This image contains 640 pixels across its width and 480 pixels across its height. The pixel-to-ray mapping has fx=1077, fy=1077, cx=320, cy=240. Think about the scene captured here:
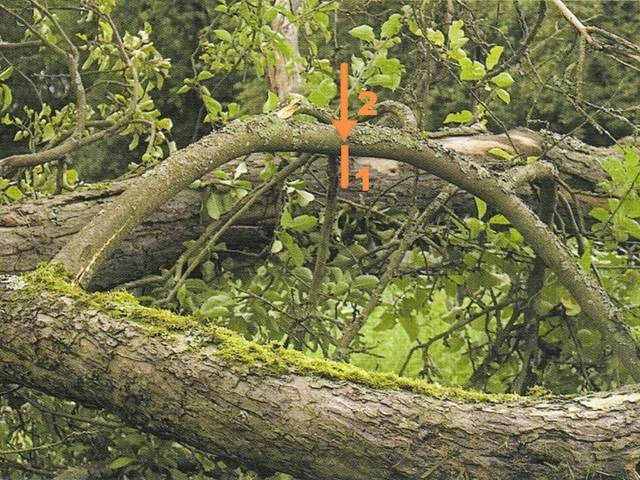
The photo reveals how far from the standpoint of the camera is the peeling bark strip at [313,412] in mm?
1690

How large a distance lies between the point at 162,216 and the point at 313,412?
53.2 inches

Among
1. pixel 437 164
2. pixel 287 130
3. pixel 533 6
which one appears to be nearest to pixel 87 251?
pixel 287 130

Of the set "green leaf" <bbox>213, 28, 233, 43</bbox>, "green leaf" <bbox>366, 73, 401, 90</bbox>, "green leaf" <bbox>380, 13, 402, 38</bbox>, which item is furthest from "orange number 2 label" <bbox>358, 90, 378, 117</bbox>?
"green leaf" <bbox>213, 28, 233, 43</bbox>

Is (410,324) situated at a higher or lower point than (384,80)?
lower

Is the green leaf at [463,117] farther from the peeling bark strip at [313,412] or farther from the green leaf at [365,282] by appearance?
the peeling bark strip at [313,412]

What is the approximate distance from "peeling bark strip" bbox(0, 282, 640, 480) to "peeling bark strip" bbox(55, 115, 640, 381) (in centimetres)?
22

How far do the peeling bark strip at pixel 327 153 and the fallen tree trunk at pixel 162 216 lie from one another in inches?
8.5

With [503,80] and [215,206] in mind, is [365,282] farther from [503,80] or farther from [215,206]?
[503,80]

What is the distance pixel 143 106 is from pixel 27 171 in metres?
0.43

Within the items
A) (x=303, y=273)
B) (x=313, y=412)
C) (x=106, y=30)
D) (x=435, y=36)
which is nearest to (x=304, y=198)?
(x=303, y=273)

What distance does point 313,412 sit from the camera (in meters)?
1.74

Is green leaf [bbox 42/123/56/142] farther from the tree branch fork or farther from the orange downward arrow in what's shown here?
the tree branch fork

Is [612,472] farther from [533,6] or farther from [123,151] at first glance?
[123,151]

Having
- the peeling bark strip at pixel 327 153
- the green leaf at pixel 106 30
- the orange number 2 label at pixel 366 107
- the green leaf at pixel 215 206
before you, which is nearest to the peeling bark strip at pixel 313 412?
the peeling bark strip at pixel 327 153
